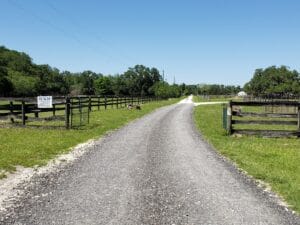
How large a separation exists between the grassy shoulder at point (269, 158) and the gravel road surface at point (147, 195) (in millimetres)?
431

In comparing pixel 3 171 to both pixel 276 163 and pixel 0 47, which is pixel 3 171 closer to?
pixel 276 163

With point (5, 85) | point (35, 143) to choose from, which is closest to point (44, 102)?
point (35, 143)

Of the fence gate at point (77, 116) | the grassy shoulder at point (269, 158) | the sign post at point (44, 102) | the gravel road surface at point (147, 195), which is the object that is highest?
the sign post at point (44, 102)

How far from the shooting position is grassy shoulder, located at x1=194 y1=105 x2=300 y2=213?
905cm

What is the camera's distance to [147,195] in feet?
26.8

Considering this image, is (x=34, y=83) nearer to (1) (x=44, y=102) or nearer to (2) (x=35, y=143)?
(1) (x=44, y=102)

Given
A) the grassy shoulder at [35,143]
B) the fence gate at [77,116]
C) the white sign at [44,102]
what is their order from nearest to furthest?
the grassy shoulder at [35,143] < the fence gate at [77,116] < the white sign at [44,102]

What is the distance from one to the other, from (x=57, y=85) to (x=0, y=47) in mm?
26055

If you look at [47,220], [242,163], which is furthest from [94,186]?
[242,163]

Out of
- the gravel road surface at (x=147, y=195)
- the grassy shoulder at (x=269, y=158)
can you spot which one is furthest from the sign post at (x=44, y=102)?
the gravel road surface at (x=147, y=195)

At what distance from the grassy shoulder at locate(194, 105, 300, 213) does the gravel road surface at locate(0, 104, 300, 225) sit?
17.0 inches

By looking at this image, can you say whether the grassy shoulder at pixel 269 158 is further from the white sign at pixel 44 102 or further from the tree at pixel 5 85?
the tree at pixel 5 85

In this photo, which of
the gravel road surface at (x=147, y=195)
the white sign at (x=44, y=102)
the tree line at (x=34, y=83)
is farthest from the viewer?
the tree line at (x=34, y=83)

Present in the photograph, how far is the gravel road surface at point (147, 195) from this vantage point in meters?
6.75
